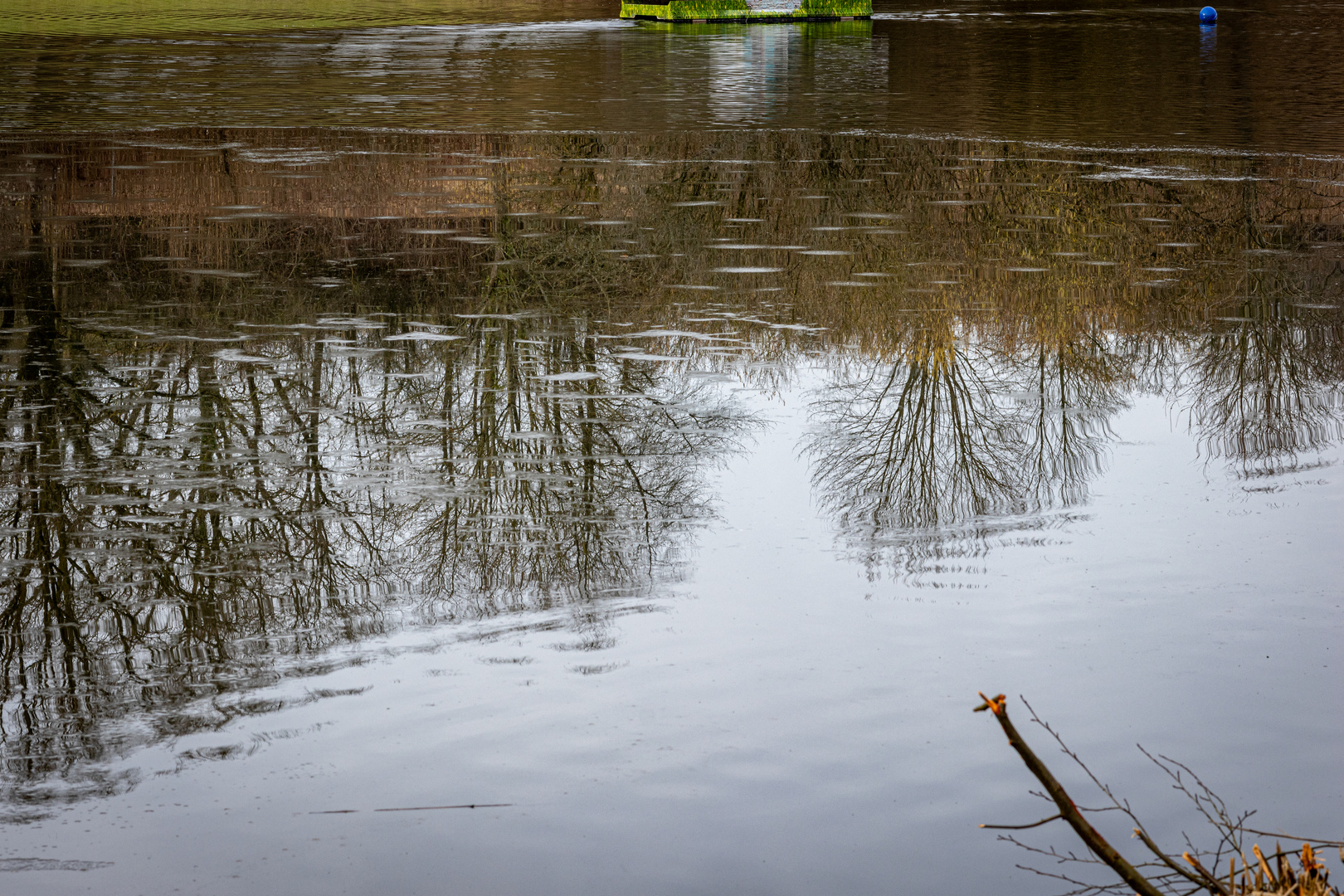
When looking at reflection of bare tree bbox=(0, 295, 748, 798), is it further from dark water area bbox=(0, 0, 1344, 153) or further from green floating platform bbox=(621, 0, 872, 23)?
green floating platform bbox=(621, 0, 872, 23)

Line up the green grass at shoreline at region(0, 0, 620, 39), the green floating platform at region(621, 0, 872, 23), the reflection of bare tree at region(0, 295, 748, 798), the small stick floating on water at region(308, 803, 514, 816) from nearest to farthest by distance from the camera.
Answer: the small stick floating on water at region(308, 803, 514, 816) < the reflection of bare tree at region(0, 295, 748, 798) < the green floating platform at region(621, 0, 872, 23) < the green grass at shoreline at region(0, 0, 620, 39)

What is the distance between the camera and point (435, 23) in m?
39.8

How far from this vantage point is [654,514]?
6719 millimetres

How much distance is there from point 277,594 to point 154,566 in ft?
1.96

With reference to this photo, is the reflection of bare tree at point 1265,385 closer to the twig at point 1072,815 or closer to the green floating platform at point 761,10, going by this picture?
the twig at point 1072,815

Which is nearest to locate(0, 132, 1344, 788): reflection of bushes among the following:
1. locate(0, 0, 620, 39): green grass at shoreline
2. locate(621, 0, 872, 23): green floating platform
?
locate(621, 0, 872, 23): green floating platform

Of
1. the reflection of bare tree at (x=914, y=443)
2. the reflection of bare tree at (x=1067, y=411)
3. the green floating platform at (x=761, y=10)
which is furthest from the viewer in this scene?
the green floating platform at (x=761, y=10)

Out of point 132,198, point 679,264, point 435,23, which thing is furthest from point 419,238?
point 435,23

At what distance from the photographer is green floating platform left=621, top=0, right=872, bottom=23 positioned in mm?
37906

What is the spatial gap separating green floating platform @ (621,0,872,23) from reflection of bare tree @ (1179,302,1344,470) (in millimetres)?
29932

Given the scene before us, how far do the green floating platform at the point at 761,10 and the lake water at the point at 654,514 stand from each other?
2352 centimetres

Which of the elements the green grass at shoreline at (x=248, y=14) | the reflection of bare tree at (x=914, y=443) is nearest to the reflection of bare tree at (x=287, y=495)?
the reflection of bare tree at (x=914, y=443)

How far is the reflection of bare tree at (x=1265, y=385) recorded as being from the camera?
25.9 ft

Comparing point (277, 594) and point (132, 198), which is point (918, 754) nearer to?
point (277, 594)
